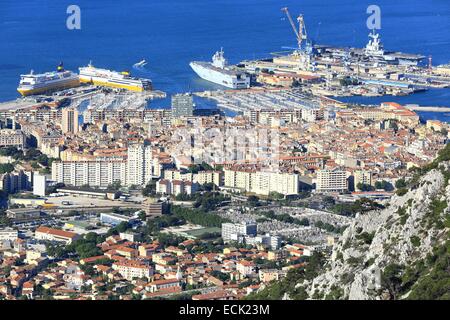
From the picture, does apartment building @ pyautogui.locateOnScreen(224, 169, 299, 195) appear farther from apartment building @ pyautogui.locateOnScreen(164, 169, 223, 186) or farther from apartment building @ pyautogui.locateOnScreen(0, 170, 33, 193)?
apartment building @ pyautogui.locateOnScreen(0, 170, 33, 193)

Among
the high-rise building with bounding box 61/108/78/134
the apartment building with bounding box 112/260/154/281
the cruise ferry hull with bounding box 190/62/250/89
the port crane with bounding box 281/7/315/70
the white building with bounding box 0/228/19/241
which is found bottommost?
the apartment building with bounding box 112/260/154/281

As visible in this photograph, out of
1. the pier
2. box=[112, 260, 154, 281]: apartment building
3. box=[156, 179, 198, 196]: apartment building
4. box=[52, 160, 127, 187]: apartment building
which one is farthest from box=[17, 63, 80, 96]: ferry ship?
box=[112, 260, 154, 281]: apartment building

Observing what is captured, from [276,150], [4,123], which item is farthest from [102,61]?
[276,150]

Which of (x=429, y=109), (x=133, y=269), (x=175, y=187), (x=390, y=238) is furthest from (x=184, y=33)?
(x=390, y=238)

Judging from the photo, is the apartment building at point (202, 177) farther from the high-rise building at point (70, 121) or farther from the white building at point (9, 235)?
the high-rise building at point (70, 121)

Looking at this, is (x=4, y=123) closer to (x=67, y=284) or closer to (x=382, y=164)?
(x=382, y=164)
